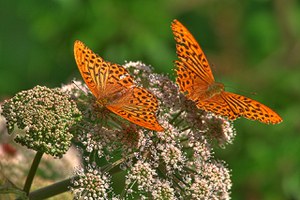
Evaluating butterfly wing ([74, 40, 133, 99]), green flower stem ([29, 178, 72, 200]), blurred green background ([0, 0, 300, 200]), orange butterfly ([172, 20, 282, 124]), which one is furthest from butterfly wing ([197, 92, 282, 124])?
blurred green background ([0, 0, 300, 200])

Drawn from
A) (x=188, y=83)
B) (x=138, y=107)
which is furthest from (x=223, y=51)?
(x=138, y=107)

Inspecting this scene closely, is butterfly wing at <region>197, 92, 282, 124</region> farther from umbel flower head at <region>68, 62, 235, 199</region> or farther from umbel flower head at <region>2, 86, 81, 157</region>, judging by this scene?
umbel flower head at <region>2, 86, 81, 157</region>

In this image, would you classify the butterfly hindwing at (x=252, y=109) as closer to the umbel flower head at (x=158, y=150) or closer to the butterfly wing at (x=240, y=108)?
the butterfly wing at (x=240, y=108)

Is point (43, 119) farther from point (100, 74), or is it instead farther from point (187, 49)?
point (187, 49)

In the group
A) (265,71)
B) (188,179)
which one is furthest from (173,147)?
(265,71)

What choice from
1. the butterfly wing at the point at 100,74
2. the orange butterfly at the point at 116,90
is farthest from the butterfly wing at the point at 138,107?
the butterfly wing at the point at 100,74
